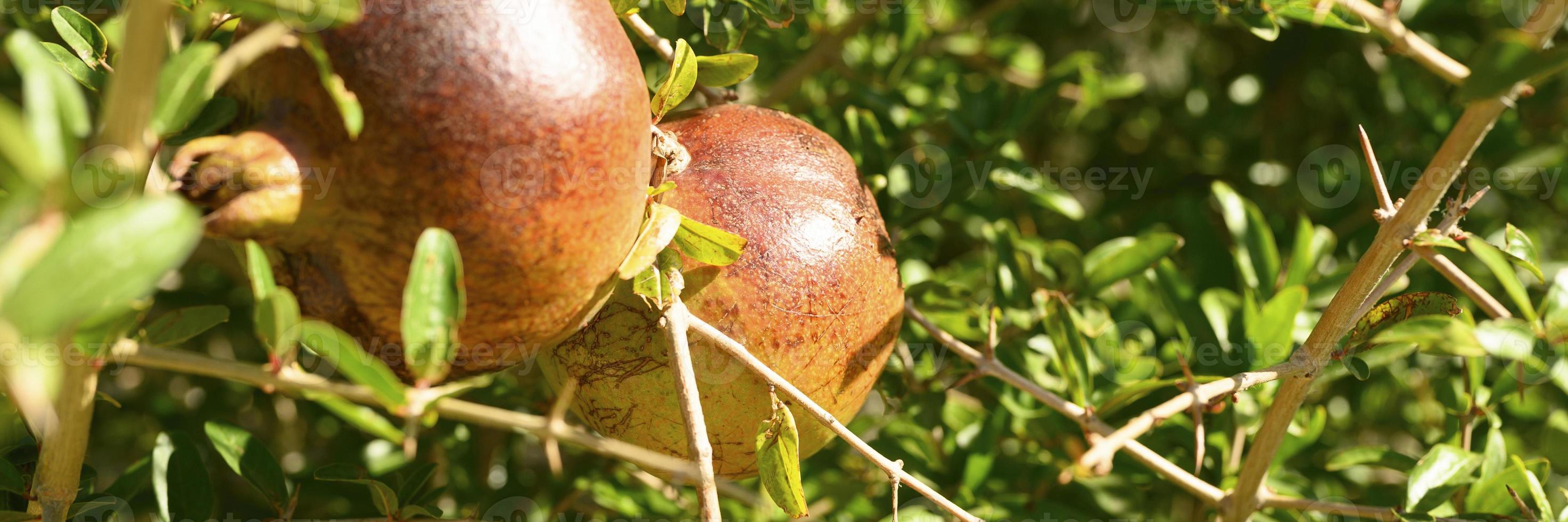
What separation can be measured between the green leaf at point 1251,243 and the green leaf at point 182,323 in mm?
1350

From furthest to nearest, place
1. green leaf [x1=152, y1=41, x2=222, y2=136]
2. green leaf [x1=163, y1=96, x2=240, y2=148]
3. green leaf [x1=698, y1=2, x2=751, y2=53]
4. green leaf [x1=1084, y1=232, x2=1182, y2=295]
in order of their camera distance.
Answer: green leaf [x1=1084, y1=232, x2=1182, y2=295]
green leaf [x1=698, y1=2, x2=751, y2=53]
green leaf [x1=163, y1=96, x2=240, y2=148]
green leaf [x1=152, y1=41, x2=222, y2=136]

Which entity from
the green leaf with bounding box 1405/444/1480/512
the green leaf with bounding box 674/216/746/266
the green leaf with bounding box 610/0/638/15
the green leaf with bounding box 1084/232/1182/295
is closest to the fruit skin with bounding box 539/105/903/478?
the green leaf with bounding box 674/216/746/266

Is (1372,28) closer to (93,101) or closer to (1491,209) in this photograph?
(1491,209)

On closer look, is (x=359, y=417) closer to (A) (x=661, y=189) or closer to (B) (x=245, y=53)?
(B) (x=245, y=53)

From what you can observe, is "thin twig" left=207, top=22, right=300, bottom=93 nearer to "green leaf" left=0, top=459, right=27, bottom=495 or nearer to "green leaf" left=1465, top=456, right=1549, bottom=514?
"green leaf" left=0, top=459, right=27, bottom=495

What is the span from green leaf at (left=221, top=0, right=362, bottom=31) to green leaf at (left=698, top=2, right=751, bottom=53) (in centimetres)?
67

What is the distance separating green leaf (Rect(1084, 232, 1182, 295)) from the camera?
4.72ft

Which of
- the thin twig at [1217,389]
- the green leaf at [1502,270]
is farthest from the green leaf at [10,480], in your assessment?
the green leaf at [1502,270]

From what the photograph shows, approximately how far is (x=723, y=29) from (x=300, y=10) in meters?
0.72

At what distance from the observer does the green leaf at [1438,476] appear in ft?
4.15

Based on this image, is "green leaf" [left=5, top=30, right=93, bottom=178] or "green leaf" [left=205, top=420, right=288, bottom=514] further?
"green leaf" [left=205, top=420, right=288, bottom=514]

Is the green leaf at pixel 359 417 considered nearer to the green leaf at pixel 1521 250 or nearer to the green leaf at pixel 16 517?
the green leaf at pixel 16 517

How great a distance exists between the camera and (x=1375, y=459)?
1441 millimetres

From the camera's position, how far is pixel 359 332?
0.88m
